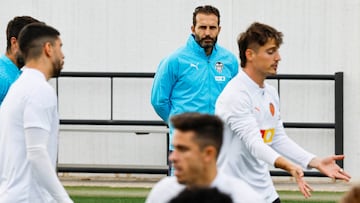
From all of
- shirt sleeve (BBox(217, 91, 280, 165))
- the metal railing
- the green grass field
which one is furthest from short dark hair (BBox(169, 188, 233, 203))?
the metal railing

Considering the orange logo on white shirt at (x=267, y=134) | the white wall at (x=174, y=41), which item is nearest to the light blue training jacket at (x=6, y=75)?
the orange logo on white shirt at (x=267, y=134)

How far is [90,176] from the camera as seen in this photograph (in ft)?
54.0

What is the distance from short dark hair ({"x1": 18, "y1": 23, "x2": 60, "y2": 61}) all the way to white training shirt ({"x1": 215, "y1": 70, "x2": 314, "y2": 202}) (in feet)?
4.56

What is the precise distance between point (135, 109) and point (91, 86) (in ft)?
2.09

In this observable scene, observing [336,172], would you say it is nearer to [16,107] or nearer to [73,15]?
[16,107]

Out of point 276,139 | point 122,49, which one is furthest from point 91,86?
point 276,139

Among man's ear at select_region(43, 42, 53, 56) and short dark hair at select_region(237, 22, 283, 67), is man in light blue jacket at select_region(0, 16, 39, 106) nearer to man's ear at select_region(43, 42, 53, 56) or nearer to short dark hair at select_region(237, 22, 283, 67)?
man's ear at select_region(43, 42, 53, 56)

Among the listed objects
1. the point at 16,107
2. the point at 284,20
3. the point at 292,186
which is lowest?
the point at 292,186

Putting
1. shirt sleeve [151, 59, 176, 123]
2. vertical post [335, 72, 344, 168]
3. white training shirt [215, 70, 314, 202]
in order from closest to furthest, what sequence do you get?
white training shirt [215, 70, 314, 202], shirt sleeve [151, 59, 176, 123], vertical post [335, 72, 344, 168]

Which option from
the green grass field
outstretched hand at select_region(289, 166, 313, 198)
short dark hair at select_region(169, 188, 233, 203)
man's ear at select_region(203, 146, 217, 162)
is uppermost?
man's ear at select_region(203, 146, 217, 162)

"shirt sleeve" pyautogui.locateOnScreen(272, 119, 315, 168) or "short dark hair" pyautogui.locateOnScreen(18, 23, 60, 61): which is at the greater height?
"short dark hair" pyautogui.locateOnScreen(18, 23, 60, 61)

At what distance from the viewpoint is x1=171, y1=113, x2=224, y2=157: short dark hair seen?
6.49 meters

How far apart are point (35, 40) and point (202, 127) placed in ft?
5.36

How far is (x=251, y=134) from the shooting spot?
831 cm
